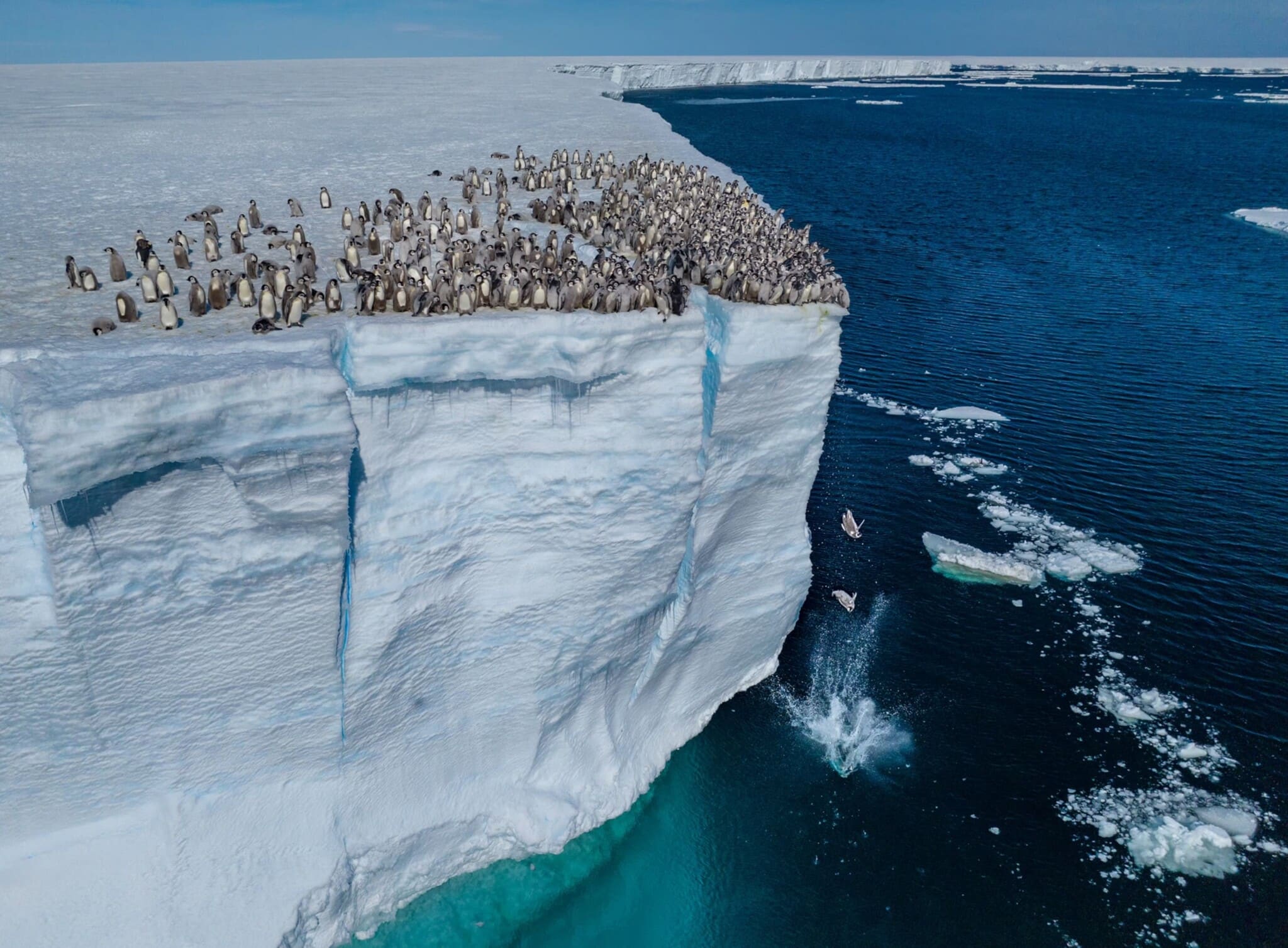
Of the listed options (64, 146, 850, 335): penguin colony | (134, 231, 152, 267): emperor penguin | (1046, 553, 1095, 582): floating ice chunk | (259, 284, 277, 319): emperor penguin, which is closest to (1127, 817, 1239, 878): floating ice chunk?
(1046, 553, 1095, 582): floating ice chunk

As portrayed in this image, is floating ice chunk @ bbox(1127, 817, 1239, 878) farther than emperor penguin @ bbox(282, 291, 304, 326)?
Yes

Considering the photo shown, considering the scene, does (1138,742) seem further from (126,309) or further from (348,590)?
(126,309)

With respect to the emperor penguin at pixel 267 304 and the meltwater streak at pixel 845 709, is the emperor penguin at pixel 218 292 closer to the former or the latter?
the emperor penguin at pixel 267 304

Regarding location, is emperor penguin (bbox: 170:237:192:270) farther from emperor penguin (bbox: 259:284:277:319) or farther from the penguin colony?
emperor penguin (bbox: 259:284:277:319)

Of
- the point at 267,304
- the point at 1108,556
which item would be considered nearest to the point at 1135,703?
the point at 1108,556

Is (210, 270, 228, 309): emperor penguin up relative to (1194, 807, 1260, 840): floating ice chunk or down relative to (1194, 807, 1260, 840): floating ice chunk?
up

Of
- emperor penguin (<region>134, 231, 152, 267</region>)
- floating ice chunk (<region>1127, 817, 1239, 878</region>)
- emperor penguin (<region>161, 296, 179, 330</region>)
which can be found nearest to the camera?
emperor penguin (<region>161, 296, 179, 330</region>)

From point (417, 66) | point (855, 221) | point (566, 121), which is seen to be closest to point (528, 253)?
point (566, 121)
